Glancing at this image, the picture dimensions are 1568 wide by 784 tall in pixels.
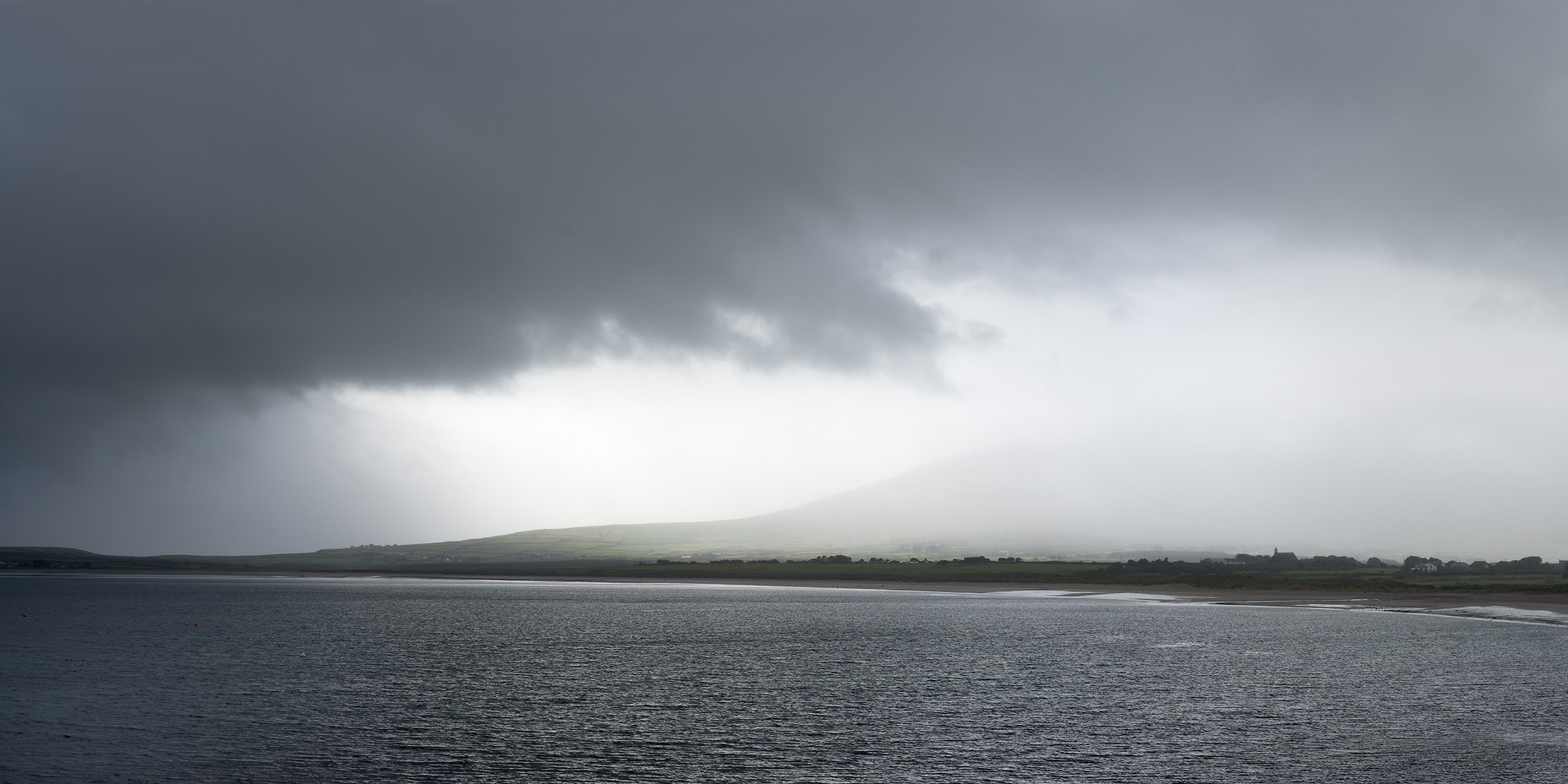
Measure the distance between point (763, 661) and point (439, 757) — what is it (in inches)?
1405

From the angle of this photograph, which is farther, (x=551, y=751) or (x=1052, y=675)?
(x=1052, y=675)

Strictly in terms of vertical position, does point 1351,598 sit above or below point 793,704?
below

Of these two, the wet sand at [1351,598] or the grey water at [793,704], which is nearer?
the grey water at [793,704]

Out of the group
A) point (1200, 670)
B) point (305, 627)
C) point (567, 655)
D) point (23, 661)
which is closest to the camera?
point (1200, 670)

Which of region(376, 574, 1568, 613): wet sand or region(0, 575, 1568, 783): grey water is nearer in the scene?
region(0, 575, 1568, 783): grey water

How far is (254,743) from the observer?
1561 inches

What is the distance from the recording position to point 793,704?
50.3 metres

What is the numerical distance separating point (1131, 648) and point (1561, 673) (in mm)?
28183

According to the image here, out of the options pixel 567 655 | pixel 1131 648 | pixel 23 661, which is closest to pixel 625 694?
pixel 567 655

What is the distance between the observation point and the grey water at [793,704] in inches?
1394

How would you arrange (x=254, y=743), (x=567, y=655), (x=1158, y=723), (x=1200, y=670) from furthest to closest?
1. (x=567, y=655)
2. (x=1200, y=670)
3. (x=1158, y=723)
4. (x=254, y=743)

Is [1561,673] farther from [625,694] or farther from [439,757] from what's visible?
[439,757]

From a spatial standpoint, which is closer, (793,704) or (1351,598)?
(793,704)

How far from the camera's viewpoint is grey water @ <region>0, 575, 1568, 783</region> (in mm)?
35406
